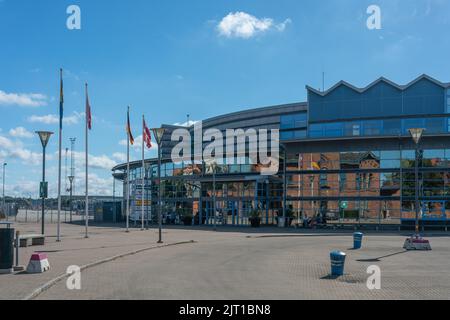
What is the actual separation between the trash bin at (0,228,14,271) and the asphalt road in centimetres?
218

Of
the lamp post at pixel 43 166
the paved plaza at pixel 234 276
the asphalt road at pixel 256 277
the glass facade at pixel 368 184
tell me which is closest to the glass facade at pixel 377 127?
the glass facade at pixel 368 184

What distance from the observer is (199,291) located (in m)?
12.9

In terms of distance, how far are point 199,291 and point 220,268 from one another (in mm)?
5159

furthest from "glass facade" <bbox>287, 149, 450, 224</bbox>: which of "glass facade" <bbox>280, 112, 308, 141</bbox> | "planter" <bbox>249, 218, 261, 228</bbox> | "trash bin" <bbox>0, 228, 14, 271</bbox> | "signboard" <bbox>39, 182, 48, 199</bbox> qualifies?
"trash bin" <bbox>0, 228, 14, 271</bbox>

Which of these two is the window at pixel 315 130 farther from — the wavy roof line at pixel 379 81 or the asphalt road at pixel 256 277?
the asphalt road at pixel 256 277

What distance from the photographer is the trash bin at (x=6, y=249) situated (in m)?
15.7

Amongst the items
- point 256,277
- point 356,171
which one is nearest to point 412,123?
point 356,171

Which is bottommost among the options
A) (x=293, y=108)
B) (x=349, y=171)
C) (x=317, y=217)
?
(x=317, y=217)

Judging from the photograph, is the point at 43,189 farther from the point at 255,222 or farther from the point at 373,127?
the point at 373,127

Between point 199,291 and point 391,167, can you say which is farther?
point 391,167

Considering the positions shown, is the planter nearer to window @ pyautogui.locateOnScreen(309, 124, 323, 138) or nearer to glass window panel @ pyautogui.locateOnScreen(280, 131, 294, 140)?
window @ pyautogui.locateOnScreen(309, 124, 323, 138)
